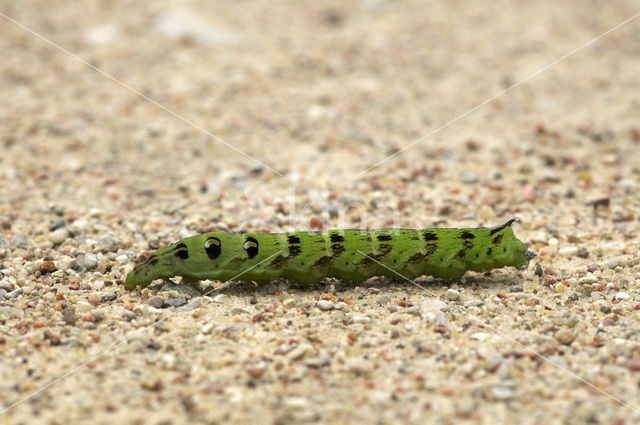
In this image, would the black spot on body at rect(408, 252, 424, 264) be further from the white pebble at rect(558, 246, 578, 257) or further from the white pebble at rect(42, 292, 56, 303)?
the white pebble at rect(42, 292, 56, 303)

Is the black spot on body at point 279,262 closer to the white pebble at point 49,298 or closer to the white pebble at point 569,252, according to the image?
the white pebble at point 49,298

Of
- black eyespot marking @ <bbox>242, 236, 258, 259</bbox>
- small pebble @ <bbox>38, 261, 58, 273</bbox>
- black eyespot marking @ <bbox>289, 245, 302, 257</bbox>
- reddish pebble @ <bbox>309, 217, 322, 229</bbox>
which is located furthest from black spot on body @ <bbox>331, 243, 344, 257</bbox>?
small pebble @ <bbox>38, 261, 58, 273</bbox>

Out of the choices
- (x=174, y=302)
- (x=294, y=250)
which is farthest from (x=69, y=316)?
(x=294, y=250)

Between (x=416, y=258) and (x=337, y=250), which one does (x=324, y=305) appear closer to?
(x=337, y=250)

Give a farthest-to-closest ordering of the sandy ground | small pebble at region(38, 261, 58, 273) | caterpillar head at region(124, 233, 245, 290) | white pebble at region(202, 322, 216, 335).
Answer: small pebble at region(38, 261, 58, 273)
caterpillar head at region(124, 233, 245, 290)
white pebble at region(202, 322, 216, 335)
the sandy ground

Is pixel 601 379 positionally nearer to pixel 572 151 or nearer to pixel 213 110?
pixel 572 151

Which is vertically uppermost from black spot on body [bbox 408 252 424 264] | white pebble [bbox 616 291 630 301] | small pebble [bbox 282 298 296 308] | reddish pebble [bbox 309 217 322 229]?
reddish pebble [bbox 309 217 322 229]

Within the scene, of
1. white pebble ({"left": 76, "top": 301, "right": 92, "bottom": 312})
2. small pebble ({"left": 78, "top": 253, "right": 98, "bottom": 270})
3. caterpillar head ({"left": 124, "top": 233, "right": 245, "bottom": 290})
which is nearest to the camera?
white pebble ({"left": 76, "top": 301, "right": 92, "bottom": 312})

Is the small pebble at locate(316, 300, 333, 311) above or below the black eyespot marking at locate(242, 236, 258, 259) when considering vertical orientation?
below

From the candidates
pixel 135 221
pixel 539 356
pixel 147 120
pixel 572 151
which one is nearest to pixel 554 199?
pixel 572 151
